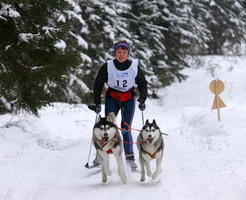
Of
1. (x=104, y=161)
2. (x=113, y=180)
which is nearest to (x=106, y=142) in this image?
(x=104, y=161)

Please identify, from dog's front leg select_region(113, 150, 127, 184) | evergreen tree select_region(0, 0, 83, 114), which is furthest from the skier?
evergreen tree select_region(0, 0, 83, 114)

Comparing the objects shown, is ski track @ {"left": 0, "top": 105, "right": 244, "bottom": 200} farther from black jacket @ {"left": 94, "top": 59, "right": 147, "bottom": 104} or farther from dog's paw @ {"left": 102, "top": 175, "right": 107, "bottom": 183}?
black jacket @ {"left": 94, "top": 59, "right": 147, "bottom": 104}

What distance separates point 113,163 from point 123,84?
175cm

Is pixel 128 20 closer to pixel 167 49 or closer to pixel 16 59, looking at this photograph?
pixel 167 49

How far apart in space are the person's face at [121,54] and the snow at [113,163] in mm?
1873

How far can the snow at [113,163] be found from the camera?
16.2 feet

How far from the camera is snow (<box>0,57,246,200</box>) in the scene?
494 cm

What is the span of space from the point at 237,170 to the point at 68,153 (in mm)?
3795

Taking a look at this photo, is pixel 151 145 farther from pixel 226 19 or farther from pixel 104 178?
pixel 226 19

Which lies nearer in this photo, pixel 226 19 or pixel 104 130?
pixel 104 130

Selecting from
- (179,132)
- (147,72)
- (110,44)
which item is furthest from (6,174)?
(147,72)

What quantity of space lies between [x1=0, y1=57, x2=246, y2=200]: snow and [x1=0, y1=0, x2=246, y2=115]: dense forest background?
3.50ft

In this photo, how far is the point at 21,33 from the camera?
815 centimetres

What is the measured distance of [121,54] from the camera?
19.2 ft
